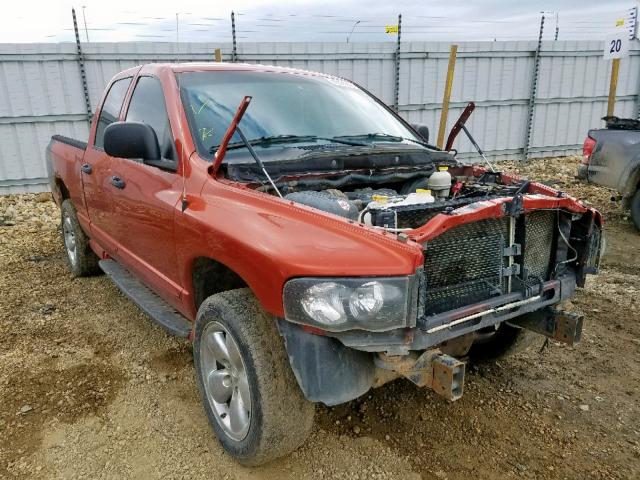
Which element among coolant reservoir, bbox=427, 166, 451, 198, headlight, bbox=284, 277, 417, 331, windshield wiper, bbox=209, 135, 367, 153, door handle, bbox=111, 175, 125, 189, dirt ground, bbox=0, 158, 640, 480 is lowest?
dirt ground, bbox=0, 158, 640, 480

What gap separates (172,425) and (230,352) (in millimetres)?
765

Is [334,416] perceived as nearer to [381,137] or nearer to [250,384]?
[250,384]

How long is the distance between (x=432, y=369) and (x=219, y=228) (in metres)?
1.11

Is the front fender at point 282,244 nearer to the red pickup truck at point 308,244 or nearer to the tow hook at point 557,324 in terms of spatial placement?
the red pickup truck at point 308,244

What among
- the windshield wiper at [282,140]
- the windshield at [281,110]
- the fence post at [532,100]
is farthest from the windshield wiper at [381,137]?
the fence post at [532,100]

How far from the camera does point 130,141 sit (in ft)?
9.16

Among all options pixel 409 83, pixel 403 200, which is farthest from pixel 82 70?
pixel 403 200

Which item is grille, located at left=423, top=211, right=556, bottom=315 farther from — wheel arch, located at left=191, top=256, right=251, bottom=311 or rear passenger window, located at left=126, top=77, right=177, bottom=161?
rear passenger window, located at left=126, top=77, right=177, bottom=161

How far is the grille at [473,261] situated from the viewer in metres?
2.17

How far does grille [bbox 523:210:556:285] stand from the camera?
2.46 m

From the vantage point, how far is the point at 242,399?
7.92 ft

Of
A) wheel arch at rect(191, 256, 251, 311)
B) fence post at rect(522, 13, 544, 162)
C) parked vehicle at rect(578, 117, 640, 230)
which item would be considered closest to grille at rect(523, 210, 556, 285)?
wheel arch at rect(191, 256, 251, 311)

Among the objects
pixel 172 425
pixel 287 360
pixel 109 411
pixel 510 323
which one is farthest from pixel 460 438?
pixel 109 411

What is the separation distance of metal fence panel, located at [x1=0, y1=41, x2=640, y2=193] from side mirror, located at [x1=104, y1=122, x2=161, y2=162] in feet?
23.9
